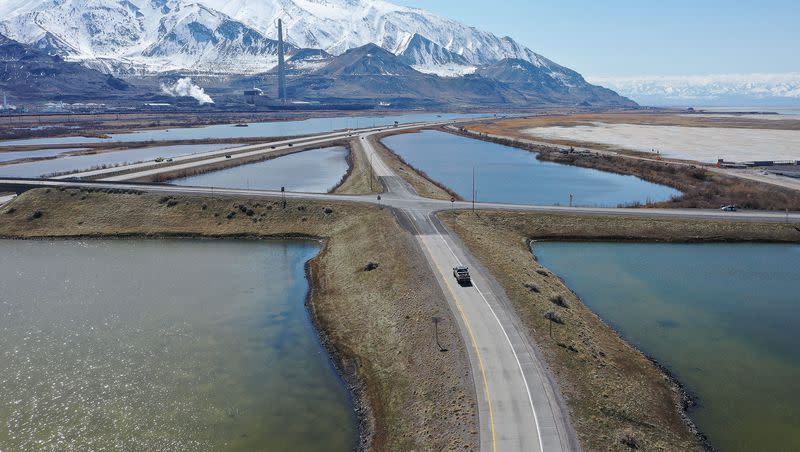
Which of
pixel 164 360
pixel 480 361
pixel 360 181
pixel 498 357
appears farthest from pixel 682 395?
pixel 360 181

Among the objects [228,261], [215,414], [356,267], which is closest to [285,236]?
[228,261]

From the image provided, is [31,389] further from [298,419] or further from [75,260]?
[75,260]

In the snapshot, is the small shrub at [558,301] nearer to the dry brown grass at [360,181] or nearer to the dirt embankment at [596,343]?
the dirt embankment at [596,343]

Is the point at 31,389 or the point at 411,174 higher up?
the point at 411,174

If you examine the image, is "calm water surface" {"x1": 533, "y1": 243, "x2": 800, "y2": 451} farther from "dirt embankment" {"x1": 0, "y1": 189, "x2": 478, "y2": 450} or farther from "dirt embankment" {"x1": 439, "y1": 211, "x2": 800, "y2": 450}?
"dirt embankment" {"x1": 0, "y1": 189, "x2": 478, "y2": 450}

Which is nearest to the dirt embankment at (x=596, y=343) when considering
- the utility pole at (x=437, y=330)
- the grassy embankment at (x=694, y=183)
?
the utility pole at (x=437, y=330)
